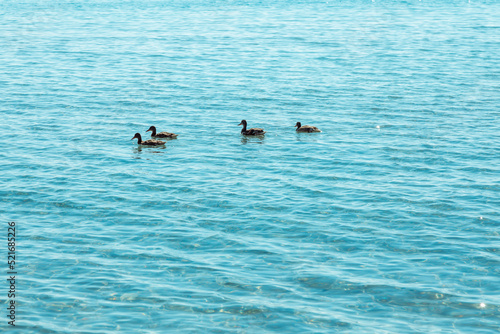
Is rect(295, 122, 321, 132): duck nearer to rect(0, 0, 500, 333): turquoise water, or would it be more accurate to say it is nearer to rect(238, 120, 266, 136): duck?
rect(0, 0, 500, 333): turquoise water

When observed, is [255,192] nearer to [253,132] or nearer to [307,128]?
[253,132]

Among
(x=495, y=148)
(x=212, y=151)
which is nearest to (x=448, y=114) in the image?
(x=495, y=148)

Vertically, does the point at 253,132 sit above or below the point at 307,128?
below

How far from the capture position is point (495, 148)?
32969mm

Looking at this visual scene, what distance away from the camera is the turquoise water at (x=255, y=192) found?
19281mm

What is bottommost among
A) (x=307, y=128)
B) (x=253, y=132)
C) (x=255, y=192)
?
(x=255, y=192)

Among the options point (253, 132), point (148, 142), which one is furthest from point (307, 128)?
point (148, 142)

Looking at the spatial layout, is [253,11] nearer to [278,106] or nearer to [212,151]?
[278,106]

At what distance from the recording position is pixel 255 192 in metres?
27.8

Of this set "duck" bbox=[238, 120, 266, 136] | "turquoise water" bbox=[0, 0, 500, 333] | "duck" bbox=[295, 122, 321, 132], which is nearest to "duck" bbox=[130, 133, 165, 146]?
"turquoise water" bbox=[0, 0, 500, 333]

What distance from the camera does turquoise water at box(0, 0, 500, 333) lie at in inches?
759

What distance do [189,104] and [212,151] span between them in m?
9.81

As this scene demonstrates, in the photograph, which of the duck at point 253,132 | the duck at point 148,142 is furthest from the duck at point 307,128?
the duck at point 148,142

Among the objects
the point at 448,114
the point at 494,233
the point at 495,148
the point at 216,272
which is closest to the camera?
the point at 216,272
